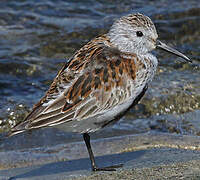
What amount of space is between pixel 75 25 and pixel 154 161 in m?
6.87

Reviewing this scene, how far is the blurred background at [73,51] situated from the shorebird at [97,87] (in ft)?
0.99

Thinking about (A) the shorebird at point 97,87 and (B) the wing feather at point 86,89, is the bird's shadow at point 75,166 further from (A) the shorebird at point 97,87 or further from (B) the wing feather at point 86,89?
(B) the wing feather at point 86,89

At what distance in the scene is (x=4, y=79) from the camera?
987cm

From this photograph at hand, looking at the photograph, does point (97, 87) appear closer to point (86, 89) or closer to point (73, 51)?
point (86, 89)

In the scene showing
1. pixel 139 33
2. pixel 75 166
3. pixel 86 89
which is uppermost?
pixel 139 33

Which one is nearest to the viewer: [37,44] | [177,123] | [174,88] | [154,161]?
[154,161]

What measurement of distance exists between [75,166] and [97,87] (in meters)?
1.11

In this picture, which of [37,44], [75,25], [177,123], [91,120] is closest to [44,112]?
[91,120]

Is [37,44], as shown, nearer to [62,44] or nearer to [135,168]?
[62,44]

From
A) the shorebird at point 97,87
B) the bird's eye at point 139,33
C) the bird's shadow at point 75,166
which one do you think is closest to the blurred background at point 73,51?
the shorebird at point 97,87

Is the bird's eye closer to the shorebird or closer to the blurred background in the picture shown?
the shorebird

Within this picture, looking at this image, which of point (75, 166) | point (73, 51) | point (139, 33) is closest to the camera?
point (139, 33)

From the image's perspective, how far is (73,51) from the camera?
11.1 metres

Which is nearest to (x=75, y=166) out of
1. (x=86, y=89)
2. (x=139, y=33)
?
(x=86, y=89)
